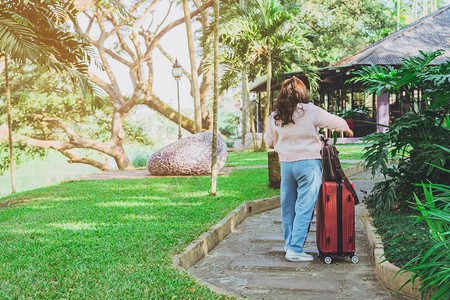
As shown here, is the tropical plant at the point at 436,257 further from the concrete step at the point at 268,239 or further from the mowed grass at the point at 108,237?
the concrete step at the point at 268,239

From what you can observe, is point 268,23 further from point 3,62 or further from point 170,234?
point 170,234

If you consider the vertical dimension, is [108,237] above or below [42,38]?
below

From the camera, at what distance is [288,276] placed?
411cm

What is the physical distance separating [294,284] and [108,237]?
2.33m

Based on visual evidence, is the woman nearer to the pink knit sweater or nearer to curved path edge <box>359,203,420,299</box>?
the pink knit sweater

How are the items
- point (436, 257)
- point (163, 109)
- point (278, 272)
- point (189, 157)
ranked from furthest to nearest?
point (163, 109), point (189, 157), point (278, 272), point (436, 257)

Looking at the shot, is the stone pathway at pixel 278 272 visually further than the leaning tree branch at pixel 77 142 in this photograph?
No

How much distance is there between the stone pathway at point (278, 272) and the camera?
3.65 metres

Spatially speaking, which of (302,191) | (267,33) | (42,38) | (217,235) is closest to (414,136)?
(302,191)

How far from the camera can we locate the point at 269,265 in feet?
14.5

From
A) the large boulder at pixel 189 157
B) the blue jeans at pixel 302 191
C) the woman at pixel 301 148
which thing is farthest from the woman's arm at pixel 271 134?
the large boulder at pixel 189 157

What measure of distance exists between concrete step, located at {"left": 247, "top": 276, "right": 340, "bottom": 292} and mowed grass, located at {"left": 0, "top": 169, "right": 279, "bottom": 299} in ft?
2.12

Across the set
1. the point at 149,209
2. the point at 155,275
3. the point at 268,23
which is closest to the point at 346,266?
the point at 155,275

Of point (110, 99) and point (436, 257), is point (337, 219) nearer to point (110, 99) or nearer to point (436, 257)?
point (436, 257)
